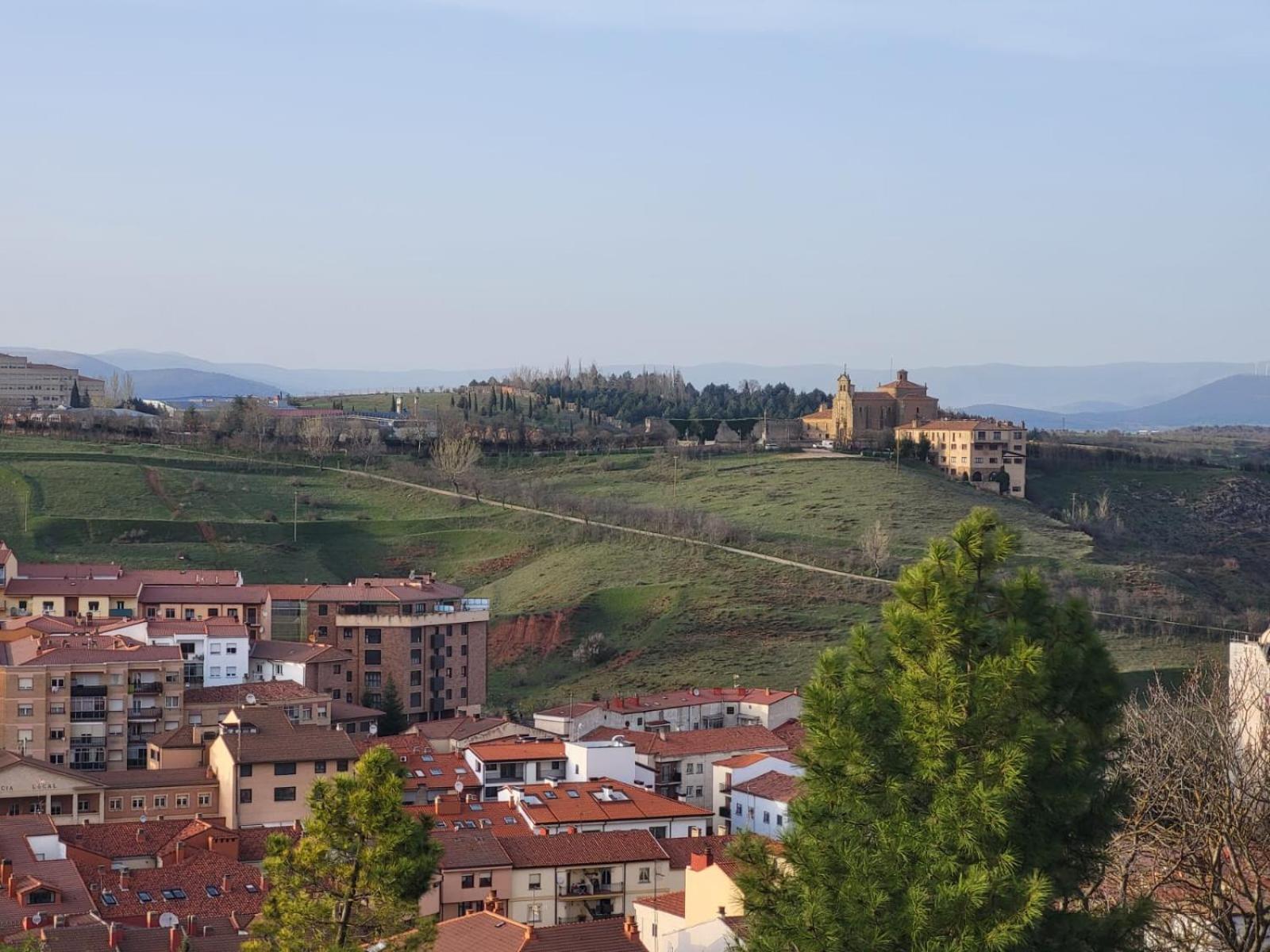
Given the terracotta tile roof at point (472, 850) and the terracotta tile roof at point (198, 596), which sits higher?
the terracotta tile roof at point (198, 596)

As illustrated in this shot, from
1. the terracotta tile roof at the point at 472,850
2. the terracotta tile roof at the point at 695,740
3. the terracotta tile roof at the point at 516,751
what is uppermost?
the terracotta tile roof at the point at 472,850

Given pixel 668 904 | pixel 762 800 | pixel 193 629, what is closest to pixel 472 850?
pixel 668 904

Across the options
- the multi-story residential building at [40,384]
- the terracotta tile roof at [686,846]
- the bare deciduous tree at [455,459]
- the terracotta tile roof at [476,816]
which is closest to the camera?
the terracotta tile roof at [686,846]

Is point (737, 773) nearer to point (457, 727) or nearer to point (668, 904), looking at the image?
point (457, 727)

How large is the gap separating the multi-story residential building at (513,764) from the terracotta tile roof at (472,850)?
6.02m

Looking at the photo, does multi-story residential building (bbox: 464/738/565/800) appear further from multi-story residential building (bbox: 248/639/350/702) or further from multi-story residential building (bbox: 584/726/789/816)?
multi-story residential building (bbox: 248/639/350/702)

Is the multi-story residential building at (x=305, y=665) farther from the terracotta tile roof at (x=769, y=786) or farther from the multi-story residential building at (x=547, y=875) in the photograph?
the multi-story residential building at (x=547, y=875)

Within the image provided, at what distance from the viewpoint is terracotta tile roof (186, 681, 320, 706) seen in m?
40.4

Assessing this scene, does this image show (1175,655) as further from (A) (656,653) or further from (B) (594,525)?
(B) (594,525)

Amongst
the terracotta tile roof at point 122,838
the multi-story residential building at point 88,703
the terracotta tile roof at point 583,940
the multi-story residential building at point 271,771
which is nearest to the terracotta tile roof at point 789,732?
the multi-story residential building at point 271,771

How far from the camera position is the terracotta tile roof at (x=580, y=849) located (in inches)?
1158

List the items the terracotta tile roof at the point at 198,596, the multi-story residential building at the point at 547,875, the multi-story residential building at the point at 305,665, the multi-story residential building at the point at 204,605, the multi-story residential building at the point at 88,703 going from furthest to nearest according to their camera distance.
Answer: the terracotta tile roof at the point at 198,596, the multi-story residential building at the point at 204,605, the multi-story residential building at the point at 305,665, the multi-story residential building at the point at 88,703, the multi-story residential building at the point at 547,875

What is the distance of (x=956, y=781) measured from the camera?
1077cm

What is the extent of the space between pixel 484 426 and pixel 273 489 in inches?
921
